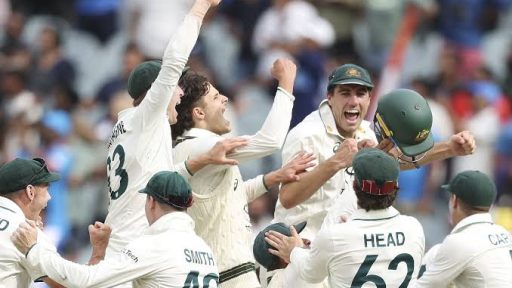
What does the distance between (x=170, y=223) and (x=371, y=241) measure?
Result: 1.38m

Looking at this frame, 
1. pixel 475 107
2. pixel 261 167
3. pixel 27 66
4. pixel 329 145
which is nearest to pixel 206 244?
pixel 329 145

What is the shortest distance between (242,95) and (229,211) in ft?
26.6

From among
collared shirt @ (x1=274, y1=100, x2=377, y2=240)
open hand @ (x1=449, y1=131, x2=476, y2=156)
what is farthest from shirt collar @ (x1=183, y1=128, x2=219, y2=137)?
open hand @ (x1=449, y1=131, x2=476, y2=156)

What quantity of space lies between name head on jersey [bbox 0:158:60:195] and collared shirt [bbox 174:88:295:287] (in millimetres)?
1260

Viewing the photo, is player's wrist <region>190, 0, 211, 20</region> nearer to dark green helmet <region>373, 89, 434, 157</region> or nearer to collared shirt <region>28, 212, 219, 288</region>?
dark green helmet <region>373, 89, 434, 157</region>

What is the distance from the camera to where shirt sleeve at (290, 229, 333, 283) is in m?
A: 10.6

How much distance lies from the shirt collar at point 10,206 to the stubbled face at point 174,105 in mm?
1364

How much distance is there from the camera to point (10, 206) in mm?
11000

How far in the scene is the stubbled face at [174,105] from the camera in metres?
11.6

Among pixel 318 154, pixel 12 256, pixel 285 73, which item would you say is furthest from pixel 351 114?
pixel 12 256

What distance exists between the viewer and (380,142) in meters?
11.7

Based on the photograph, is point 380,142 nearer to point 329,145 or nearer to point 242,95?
point 329,145

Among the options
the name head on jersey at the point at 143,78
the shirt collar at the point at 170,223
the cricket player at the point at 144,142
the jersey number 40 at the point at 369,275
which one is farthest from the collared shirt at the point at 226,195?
the jersey number 40 at the point at 369,275

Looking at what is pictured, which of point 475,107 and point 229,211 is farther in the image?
point 475,107
